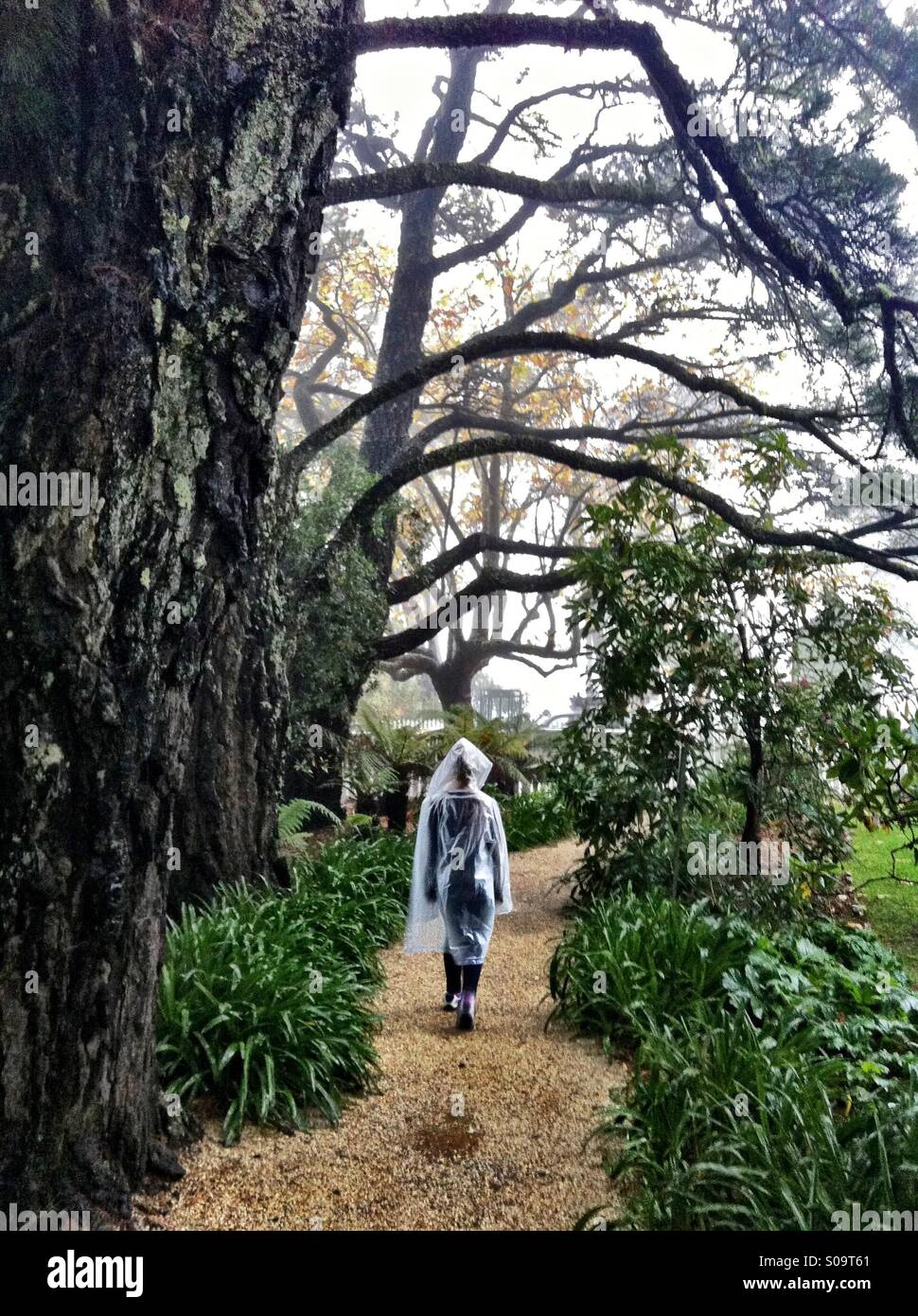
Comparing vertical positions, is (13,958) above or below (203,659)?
below

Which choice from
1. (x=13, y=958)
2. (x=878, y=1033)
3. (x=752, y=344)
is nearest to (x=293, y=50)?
(x=13, y=958)

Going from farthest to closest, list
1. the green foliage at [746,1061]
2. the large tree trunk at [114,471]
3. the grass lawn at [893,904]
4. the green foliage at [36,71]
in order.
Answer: the grass lawn at [893,904] → the green foliage at [746,1061] → the green foliage at [36,71] → the large tree trunk at [114,471]

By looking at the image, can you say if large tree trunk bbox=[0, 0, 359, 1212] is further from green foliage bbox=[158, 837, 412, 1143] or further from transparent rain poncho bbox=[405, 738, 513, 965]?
transparent rain poncho bbox=[405, 738, 513, 965]

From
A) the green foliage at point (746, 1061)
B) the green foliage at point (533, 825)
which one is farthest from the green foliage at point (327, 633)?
the green foliage at point (746, 1061)

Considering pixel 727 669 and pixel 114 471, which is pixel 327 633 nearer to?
pixel 727 669

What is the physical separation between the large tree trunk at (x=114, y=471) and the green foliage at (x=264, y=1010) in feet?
2.03

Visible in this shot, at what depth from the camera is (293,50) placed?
10.9 ft

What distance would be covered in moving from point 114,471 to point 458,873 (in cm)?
326

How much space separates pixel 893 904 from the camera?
6.92 meters

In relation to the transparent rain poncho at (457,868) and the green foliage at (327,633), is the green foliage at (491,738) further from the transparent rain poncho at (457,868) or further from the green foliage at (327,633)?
the transparent rain poncho at (457,868)

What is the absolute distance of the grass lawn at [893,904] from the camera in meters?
6.16

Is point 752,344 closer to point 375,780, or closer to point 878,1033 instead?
point 375,780

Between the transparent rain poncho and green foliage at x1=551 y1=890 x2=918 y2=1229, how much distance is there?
1.61 ft
